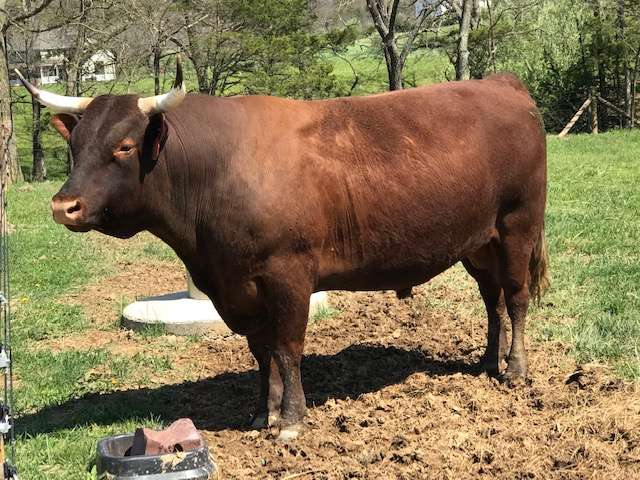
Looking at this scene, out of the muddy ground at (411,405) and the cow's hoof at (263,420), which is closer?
the muddy ground at (411,405)

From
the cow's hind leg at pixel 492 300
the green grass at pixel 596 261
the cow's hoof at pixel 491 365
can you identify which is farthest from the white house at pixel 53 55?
the cow's hoof at pixel 491 365

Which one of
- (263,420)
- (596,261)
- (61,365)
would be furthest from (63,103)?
(596,261)

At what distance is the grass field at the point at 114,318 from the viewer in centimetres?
501

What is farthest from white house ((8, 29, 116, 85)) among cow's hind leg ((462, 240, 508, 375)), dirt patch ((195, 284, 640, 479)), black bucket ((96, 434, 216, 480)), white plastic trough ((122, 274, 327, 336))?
black bucket ((96, 434, 216, 480))

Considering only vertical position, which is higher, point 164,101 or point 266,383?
point 164,101

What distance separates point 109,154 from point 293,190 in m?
1.03

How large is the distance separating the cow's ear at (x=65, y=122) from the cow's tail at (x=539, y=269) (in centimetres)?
332

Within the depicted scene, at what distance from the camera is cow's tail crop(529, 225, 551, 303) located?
232 inches

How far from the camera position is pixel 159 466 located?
3867 millimetres

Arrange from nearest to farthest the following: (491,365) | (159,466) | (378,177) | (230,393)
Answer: (159,466)
(378,177)
(230,393)
(491,365)

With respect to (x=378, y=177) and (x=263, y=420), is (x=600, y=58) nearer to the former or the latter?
(x=378, y=177)

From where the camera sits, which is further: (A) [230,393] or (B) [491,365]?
(B) [491,365]

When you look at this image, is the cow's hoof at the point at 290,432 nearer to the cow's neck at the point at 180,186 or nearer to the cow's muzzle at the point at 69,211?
the cow's neck at the point at 180,186

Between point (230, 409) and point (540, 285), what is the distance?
99.2 inches
